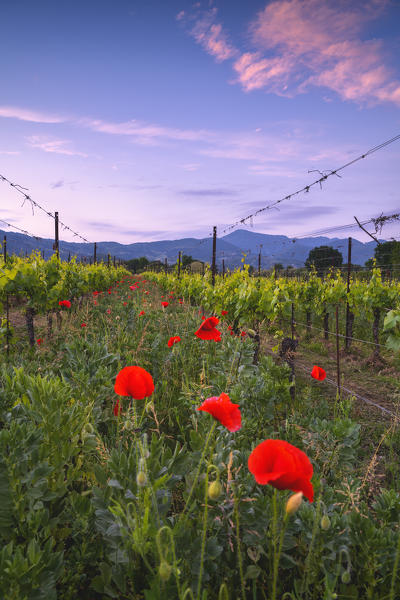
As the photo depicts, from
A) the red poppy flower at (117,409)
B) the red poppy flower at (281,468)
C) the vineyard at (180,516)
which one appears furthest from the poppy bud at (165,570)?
the red poppy flower at (117,409)

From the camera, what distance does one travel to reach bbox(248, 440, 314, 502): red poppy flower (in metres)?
0.79

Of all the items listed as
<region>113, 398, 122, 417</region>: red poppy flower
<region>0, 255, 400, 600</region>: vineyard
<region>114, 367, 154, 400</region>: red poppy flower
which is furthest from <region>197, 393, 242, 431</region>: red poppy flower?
<region>113, 398, 122, 417</region>: red poppy flower

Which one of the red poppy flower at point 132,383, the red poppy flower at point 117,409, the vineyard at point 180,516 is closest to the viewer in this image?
the vineyard at point 180,516

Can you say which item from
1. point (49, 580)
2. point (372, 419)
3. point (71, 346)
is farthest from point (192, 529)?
point (372, 419)

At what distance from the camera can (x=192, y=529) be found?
1.26 metres

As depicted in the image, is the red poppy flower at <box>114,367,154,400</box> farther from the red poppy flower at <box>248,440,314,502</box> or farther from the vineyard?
the red poppy flower at <box>248,440,314,502</box>

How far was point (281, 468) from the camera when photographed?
31.7 inches

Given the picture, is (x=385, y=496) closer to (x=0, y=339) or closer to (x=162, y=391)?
(x=162, y=391)

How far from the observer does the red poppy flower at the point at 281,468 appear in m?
0.79

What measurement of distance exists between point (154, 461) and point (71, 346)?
178 cm

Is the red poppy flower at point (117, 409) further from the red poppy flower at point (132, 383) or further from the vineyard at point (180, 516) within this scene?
the red poppy flower at point (132, 383)

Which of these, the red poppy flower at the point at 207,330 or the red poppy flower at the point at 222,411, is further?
the red poppy flower at the point at 207,330

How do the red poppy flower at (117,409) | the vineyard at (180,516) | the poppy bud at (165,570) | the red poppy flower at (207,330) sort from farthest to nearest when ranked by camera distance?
the red poppy flower at (207,330), the red poppy flower at (117,409), the vineyard at (180,516), the poppy bud at (165,570)

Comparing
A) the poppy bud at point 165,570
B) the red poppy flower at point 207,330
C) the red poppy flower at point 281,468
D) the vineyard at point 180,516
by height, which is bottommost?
the vineyard at point 180,516
